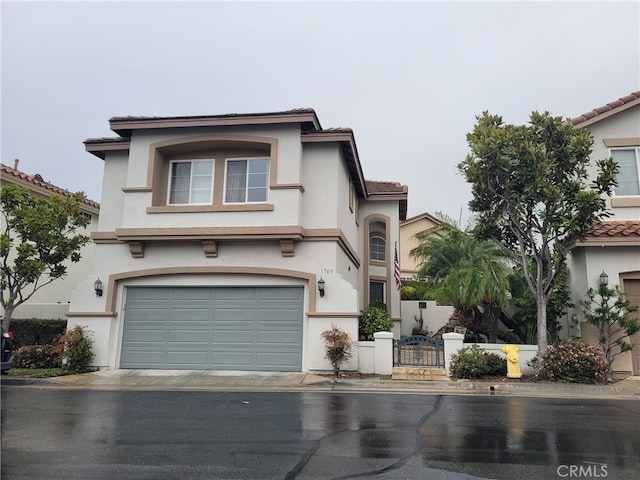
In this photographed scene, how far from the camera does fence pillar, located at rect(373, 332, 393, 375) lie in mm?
12711

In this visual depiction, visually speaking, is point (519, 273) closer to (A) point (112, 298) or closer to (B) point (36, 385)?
(A) point (112, 298)

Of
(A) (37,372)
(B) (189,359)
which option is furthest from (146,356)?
(A) (37,372)

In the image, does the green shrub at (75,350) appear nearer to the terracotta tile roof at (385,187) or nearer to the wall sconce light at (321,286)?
the wall sconce light at (321,286)

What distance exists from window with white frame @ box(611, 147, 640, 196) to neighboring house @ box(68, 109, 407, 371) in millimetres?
8727

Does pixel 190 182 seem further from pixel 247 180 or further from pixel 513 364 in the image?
pixel 513 364

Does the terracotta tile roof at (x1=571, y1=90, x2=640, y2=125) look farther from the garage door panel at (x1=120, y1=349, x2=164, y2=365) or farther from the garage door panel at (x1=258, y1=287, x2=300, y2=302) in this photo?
the garage door panel at (x1=120, y1=349, x2=164, y2=365)

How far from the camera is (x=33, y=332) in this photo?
15781 millimetres

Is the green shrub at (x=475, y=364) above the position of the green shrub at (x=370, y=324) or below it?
below

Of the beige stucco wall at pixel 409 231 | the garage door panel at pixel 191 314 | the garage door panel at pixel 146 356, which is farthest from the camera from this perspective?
the beige stucco wall at pixel 409 231

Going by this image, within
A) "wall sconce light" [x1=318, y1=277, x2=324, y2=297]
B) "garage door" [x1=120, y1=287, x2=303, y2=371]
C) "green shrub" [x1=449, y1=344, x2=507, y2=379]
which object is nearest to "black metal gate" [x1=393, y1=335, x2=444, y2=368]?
"green shrub" [x1=449, y1=344, x2=507, y2=379]

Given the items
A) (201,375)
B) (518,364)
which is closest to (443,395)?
(518,364)

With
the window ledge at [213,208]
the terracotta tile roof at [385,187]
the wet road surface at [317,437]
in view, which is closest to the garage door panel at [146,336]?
the window ledge at [213,208]

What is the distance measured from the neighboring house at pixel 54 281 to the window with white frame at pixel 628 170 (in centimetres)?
1960

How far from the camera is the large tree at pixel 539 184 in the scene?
464 inches
